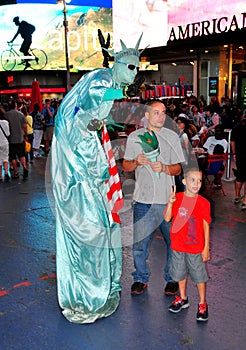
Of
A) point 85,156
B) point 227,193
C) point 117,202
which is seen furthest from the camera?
point 227,193

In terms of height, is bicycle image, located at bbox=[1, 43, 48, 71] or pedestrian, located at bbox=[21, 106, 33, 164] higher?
bicycle image, located at bbox=[1, 43, 48, 71]

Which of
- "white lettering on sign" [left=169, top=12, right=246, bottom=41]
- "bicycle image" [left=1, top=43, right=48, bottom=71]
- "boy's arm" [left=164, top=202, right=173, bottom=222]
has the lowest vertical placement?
"boy's arm" [left=164, top=202, right=173, bottom=222]

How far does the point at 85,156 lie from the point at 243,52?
18.6 metres

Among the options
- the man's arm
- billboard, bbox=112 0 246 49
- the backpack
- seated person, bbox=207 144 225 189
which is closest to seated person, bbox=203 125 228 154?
seated person, bbox=207 144 225 189

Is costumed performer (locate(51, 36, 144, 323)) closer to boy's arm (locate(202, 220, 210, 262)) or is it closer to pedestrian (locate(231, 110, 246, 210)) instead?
boy's arm (locate(202, 220, 210, 262))

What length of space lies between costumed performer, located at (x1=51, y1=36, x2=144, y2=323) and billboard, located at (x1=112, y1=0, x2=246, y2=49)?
41.0 ft

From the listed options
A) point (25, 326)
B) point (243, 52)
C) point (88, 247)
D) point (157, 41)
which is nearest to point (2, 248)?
point (25, 326)

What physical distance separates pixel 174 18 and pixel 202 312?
18060 millimetres

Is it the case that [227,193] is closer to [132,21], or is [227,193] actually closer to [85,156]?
[85,156]

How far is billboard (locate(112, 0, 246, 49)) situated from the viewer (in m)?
16.5

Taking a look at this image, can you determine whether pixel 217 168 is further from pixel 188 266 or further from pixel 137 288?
pixel 188 266

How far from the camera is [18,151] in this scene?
1012 cm

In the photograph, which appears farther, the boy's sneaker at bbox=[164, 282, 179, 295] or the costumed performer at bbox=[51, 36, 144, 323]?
→ the boy's sneaker at bbox=[164, 282, 179, 295]

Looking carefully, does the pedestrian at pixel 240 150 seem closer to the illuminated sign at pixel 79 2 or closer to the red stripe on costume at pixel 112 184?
the red stripe on costume at pixel 112 184
